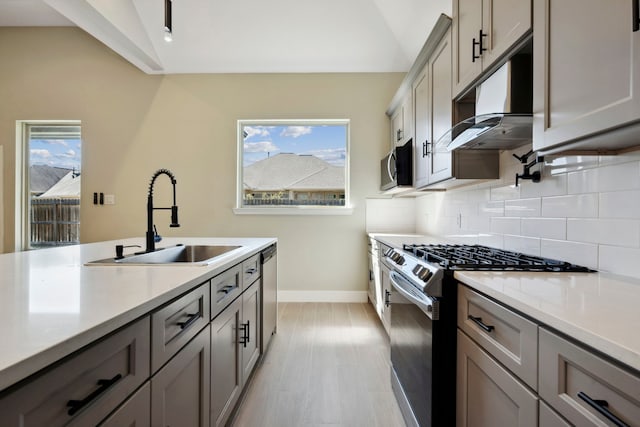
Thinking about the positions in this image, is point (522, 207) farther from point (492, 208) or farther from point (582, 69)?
point (582, 69)

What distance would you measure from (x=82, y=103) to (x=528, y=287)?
15.9ft

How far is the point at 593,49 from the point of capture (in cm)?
87

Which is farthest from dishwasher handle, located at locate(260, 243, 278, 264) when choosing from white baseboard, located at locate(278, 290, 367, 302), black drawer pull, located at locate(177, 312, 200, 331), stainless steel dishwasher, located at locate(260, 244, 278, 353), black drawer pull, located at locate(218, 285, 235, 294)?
white baseboard, located at locate(278, 290, 367, 302)

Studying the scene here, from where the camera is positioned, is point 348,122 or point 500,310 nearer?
point 500,310

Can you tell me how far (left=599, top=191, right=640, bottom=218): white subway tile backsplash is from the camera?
1089mm

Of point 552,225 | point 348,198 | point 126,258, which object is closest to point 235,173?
point 348,198

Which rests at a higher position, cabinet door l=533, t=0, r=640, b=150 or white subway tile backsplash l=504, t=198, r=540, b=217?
cabinet door l=533, t=0, r=640, b=150

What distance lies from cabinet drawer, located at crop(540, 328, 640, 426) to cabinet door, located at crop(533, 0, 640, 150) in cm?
59

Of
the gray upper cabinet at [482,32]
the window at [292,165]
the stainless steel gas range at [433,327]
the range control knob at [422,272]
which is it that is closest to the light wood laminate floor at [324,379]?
the stainless steel gas range at [433,327]

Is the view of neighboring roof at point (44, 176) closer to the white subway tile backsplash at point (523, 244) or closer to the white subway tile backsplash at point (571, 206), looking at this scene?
the white subway tile backsplash at point (523, 244)

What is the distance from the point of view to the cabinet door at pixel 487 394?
782 millimetres

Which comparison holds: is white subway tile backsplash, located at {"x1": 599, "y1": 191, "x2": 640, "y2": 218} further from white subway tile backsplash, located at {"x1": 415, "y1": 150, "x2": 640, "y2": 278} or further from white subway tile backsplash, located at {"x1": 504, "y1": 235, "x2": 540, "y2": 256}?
white subway tile backsplash, located at {"x1": 504, "y1": 235, "x2": 540, "y2": 256}

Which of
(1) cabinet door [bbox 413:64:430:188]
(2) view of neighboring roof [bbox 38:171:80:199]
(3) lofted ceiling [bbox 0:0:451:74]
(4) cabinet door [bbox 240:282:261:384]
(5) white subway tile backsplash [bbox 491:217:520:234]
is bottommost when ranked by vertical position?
(4) cabinet door [bbox 240:282:261:384]

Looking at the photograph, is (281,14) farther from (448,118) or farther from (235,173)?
(448,118)
